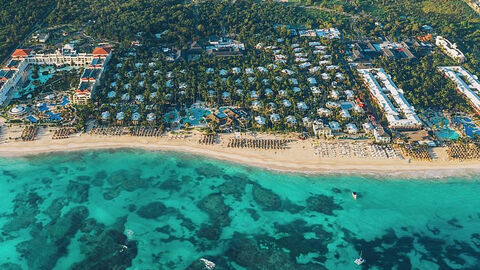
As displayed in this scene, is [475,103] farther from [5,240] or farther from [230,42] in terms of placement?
[5,240]

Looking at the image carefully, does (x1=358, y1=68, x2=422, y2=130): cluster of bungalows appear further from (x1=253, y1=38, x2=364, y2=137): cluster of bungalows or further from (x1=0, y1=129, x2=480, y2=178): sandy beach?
(x1=0, y1=129, x2=480, y2=178): sandy beach

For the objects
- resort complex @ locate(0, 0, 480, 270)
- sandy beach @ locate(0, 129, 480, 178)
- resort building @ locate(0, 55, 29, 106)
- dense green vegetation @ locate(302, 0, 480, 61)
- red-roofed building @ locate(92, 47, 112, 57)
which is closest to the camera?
resort complex @ locate(0, 0, 480, 270)

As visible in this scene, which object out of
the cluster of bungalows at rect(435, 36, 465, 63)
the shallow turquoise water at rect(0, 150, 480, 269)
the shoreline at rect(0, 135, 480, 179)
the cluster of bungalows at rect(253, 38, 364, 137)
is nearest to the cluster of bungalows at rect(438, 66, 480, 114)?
the cluster of bungalows at rect(435, 36, 465, 63)

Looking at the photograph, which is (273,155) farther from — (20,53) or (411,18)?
(411,18)

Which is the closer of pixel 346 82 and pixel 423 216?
pixel 423 216

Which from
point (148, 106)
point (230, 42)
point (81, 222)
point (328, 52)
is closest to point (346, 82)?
point (328, 52)

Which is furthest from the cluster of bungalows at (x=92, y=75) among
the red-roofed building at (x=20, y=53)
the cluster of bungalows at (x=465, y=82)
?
the cluster of bungalows at (x=465, y=82)
